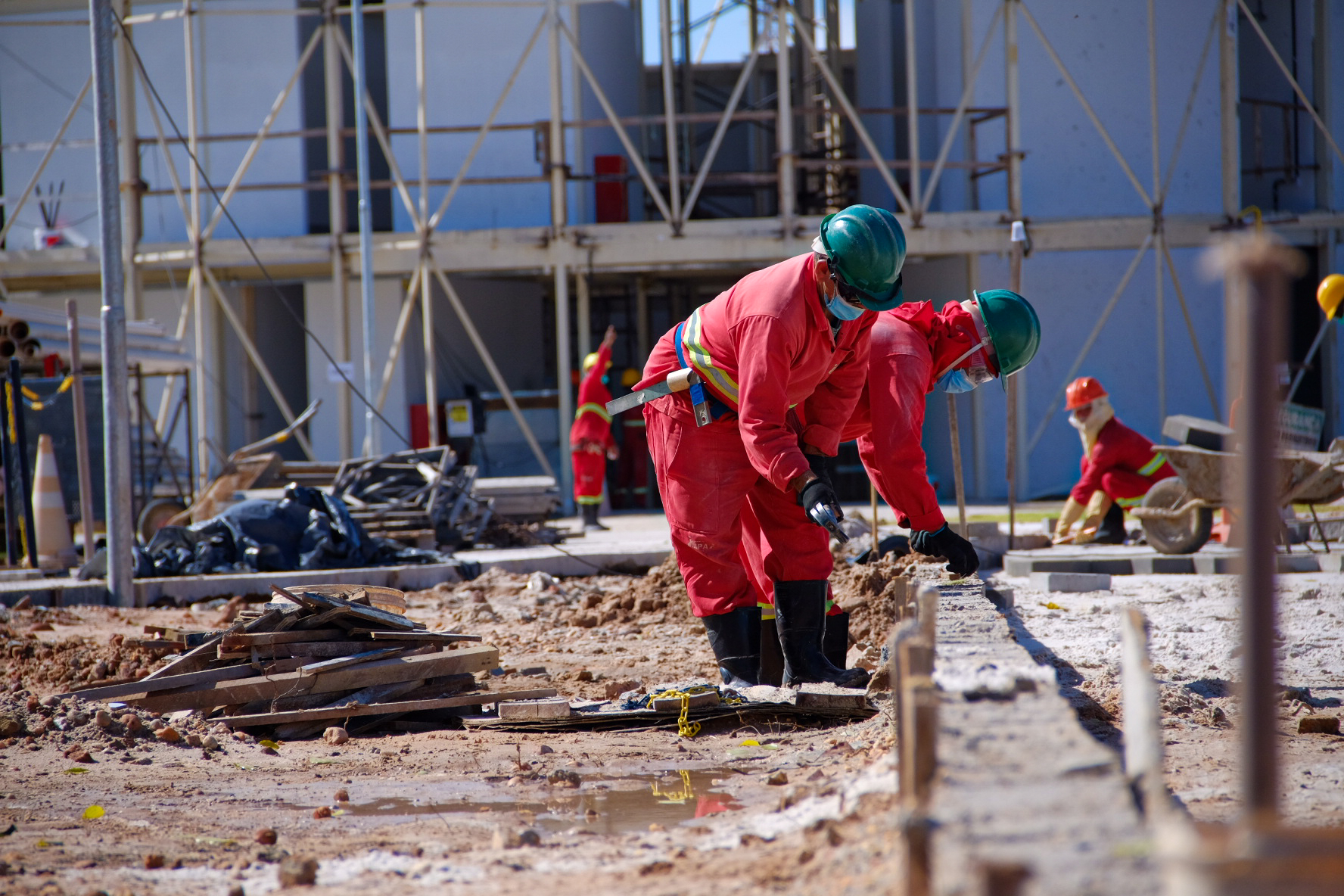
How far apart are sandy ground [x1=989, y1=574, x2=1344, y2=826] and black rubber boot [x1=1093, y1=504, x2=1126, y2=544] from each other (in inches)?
70.4

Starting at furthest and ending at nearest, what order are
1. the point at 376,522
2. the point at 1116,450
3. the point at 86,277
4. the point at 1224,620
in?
the point at 86,277
the point at 376,522
the point at 1116,450
the point at 1224,620

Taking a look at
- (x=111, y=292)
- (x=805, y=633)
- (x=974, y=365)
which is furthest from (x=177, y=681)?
(x=111, y=292)

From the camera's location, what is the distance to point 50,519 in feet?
29.3

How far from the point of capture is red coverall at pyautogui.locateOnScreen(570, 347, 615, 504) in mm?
11797

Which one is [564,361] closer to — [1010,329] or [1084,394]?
[1084,394]

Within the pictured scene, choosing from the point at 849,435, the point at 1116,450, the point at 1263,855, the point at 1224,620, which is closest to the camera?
the point at 1263,855

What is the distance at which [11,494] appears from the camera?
8.86 meters

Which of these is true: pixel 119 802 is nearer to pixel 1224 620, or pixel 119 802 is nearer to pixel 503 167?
pixel 1224 620

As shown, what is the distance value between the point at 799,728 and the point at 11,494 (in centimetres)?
703

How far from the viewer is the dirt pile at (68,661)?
17.2 ft

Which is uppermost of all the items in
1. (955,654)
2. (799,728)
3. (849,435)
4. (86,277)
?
(86,277)

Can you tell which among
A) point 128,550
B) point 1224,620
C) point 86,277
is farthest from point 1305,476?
point 86,277

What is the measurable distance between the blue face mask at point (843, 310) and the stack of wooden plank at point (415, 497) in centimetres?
597

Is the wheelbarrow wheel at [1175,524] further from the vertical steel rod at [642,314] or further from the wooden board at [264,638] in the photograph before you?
the vertical steel rod at [642,314]
